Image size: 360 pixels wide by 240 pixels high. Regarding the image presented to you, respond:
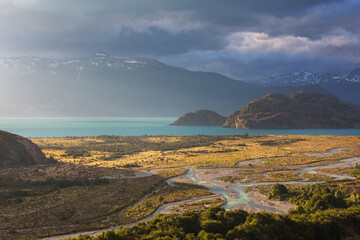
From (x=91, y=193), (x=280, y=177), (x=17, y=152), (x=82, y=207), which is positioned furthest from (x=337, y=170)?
(x=17, y=152)

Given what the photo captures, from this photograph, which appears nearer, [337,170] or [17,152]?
[337,170]

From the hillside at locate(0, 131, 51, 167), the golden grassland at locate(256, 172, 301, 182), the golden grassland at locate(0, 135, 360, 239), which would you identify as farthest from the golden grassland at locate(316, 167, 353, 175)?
the hillside at locate(0, 131, 51, 167)

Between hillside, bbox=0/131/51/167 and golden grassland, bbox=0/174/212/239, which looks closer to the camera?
golden grassland, bbox=0/174/212/239

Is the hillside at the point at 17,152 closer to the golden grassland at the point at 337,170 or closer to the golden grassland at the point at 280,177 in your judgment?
the golden grassland at the point at 280,177

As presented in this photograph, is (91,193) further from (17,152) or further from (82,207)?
(17,152)

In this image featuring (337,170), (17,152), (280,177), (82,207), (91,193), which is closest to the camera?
(82,207)

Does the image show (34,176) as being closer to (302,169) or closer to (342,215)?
(342,215)

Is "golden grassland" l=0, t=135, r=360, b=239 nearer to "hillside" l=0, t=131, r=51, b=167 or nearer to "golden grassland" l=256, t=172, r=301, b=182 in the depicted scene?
"golden grassland" l=256, t=172, r=301, b=182

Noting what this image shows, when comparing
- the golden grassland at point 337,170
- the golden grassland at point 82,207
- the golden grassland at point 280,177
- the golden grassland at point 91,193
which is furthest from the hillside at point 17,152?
the golden grassland at point 337,170
